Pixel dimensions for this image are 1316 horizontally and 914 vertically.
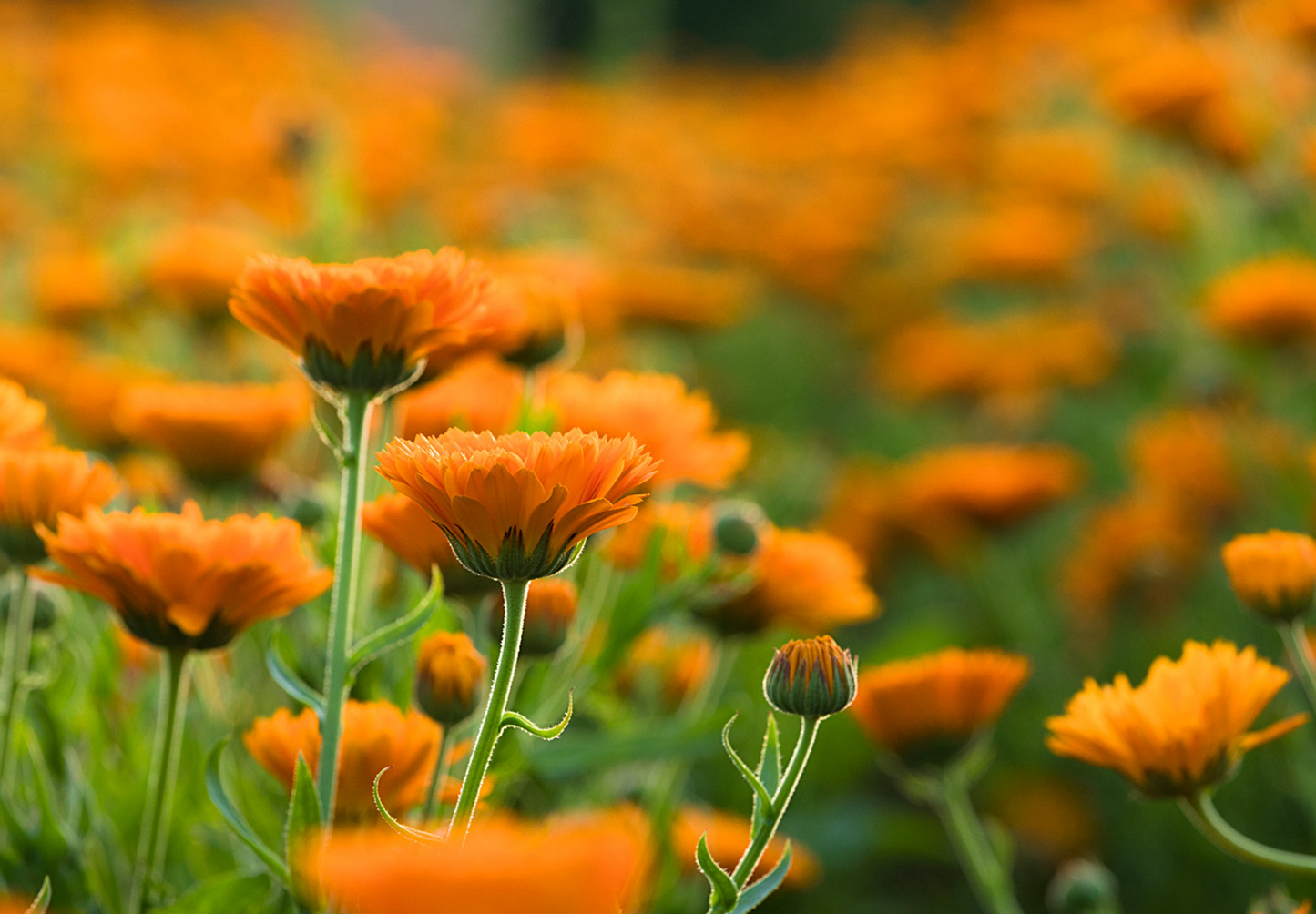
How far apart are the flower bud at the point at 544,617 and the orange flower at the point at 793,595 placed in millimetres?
190

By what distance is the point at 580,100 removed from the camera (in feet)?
17.7

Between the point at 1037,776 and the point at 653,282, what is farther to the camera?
the point at 653,282

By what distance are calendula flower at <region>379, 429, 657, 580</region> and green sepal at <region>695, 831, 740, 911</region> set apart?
14cm

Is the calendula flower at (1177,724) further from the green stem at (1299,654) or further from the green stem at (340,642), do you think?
the green stem at (340,642)

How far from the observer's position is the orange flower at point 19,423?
78cm

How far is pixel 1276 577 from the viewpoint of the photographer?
30.5 inches

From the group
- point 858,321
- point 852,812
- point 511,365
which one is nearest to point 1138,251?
point 858,321

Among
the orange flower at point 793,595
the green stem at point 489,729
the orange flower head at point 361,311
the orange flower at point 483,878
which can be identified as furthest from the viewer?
the orange flower at point 793,595

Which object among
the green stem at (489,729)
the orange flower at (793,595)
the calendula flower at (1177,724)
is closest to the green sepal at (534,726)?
the green stem at (489,729)

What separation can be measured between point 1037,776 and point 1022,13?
4.23 meters

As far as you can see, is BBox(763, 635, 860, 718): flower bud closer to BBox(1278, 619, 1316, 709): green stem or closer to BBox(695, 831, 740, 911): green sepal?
BBox(695, 831, 740, 911): green sepal

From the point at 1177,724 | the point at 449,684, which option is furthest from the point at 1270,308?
the point at 449,684

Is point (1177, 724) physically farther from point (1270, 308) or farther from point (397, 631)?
point (1270, 308)

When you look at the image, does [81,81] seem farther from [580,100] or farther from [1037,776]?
[1037,776]
